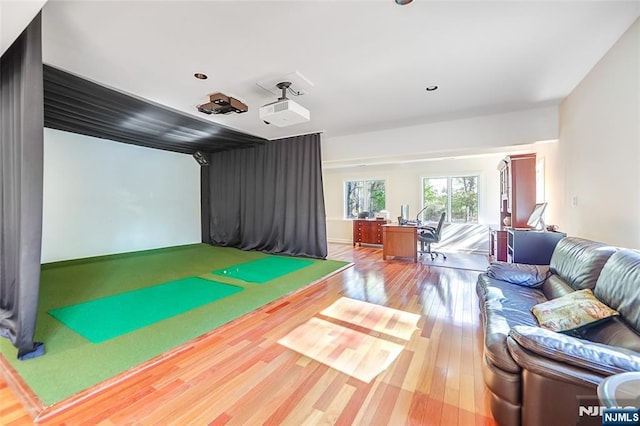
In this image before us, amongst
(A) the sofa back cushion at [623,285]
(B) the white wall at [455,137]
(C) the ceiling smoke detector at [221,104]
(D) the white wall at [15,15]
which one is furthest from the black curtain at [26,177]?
(B) the white wall at [455,137]

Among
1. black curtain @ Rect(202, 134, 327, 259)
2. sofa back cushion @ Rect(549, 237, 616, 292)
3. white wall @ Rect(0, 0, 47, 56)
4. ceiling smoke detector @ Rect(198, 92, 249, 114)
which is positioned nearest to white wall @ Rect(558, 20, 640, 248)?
sofa back cushion @ Rect(549, 237, 616, 292)

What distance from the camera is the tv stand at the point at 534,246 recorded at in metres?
3.28

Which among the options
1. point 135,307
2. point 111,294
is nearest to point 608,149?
point 135,307

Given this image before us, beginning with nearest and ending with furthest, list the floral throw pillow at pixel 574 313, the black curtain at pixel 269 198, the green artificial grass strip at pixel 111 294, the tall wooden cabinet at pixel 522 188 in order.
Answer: the floral throw pillow at pixel 574 313
the green artificial grass strip at pixel 111 294
the tall wooden cabinet at pixel 522 188
the black curtain at pixel 269 198

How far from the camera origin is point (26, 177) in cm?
196

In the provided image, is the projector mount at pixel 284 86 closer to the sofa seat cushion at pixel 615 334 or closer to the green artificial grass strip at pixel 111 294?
the green artificial grass strip at pixel 111 294

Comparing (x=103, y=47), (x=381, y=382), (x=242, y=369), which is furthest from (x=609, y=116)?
(x=103, y=47)

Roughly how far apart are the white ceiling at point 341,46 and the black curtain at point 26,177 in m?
0.33

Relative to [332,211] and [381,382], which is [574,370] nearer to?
[381,382]

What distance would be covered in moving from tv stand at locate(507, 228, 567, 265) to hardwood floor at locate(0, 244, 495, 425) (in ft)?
4.57

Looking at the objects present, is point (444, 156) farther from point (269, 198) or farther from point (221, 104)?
point (221, 104)

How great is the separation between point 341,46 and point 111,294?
404 centimetres

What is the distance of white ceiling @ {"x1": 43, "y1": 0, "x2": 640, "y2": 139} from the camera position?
1928mm

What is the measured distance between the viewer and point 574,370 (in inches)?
45.2
